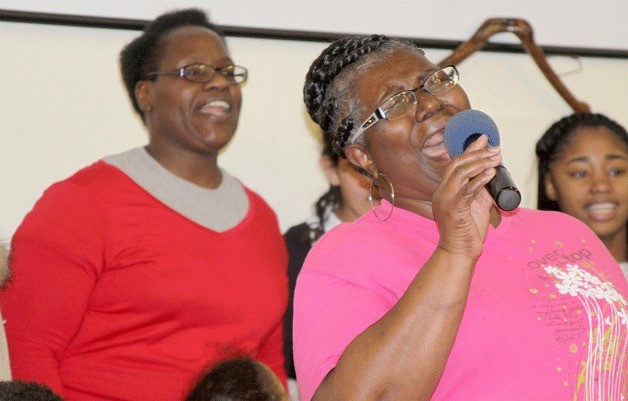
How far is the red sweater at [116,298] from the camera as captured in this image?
7.15ft

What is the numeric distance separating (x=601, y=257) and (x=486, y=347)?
33 cm

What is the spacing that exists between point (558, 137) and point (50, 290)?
5.71ft

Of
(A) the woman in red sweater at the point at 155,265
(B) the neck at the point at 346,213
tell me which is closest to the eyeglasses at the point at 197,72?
(A) the woman in red sweater at the point at 155,265

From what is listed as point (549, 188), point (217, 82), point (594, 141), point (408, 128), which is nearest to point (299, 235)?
point (217, 82)

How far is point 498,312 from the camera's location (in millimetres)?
1413

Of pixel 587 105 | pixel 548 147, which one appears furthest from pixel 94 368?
pixel 587 105

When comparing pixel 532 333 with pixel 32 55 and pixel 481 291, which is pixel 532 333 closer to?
pixel 481 291

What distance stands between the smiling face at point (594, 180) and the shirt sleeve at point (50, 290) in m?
1.51

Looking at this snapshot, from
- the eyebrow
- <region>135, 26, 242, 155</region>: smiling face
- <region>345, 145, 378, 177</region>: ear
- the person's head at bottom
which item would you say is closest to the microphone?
<region>345, 145, 378, 177</region>: ear

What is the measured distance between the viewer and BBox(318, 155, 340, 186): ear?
9.84 feet

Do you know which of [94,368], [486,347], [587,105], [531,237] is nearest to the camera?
[486,347]

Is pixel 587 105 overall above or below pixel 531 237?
below

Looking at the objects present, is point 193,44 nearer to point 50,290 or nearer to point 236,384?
point 50,290

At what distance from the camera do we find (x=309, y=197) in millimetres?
3102
